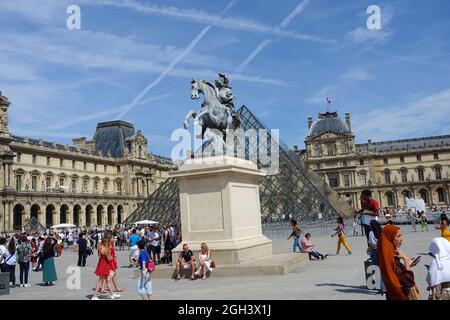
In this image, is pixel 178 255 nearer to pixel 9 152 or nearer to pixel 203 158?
pixel 203 158

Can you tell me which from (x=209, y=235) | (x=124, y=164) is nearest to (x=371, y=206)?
(x=209, y=235)

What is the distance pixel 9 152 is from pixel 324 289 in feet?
137

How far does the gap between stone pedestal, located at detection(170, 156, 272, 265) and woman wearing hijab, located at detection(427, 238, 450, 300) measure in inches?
163

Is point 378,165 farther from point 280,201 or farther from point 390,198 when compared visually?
point 280,201

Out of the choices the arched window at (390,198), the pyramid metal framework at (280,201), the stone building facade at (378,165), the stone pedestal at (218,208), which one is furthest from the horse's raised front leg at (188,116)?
the arched window at (390,198)

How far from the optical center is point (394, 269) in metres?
3.72

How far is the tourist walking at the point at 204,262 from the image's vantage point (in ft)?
25.0

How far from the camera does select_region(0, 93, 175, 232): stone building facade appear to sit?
138 ft

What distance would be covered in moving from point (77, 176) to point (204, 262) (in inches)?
1998

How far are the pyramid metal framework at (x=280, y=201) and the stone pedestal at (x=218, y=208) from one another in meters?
19.3

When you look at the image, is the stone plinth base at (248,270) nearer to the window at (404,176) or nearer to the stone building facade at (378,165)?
the stone building facade at (378,165)

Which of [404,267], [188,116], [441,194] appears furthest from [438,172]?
[404,267]
